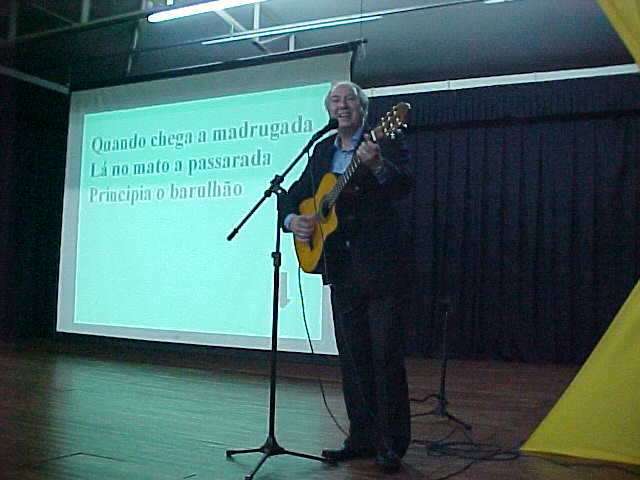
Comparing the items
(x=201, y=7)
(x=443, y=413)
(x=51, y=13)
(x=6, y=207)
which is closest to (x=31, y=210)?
(x=6, y=207)

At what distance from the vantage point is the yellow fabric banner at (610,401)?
7.62 ft

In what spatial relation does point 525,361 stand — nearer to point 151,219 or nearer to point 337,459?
point 151,219

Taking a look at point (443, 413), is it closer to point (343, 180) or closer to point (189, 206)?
point (343, 180)

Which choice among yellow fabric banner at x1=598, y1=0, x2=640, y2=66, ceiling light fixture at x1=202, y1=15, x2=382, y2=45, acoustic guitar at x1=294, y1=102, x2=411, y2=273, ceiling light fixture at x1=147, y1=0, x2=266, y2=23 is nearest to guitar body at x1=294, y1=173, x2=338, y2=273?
acoustic guitar at x1=294, y1=102, x2=411, y2=273

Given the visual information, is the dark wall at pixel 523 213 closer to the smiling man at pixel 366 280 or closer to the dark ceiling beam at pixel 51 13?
the dark ceiling beam at pixel 51 13

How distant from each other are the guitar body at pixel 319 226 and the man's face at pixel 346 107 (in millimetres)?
178

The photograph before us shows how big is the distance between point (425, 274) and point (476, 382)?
2.02 meters

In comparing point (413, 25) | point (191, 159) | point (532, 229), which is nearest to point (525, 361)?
point (532, 229)

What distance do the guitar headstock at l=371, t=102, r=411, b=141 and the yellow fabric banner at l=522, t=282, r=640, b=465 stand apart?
40.0 inches

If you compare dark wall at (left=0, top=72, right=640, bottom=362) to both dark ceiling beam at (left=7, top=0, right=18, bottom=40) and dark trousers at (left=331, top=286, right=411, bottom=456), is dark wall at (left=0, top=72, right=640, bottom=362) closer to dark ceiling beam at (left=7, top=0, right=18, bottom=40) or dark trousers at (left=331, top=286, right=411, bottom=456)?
dark ceiling beam at (left=7, top=0, right=18, bottom=40)

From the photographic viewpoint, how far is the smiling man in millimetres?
2164

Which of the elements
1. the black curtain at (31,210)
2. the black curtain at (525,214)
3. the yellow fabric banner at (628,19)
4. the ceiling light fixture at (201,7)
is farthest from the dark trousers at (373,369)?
the black curtain at (31,210)

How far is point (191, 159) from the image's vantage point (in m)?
4.87

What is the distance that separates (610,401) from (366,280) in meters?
0.94
